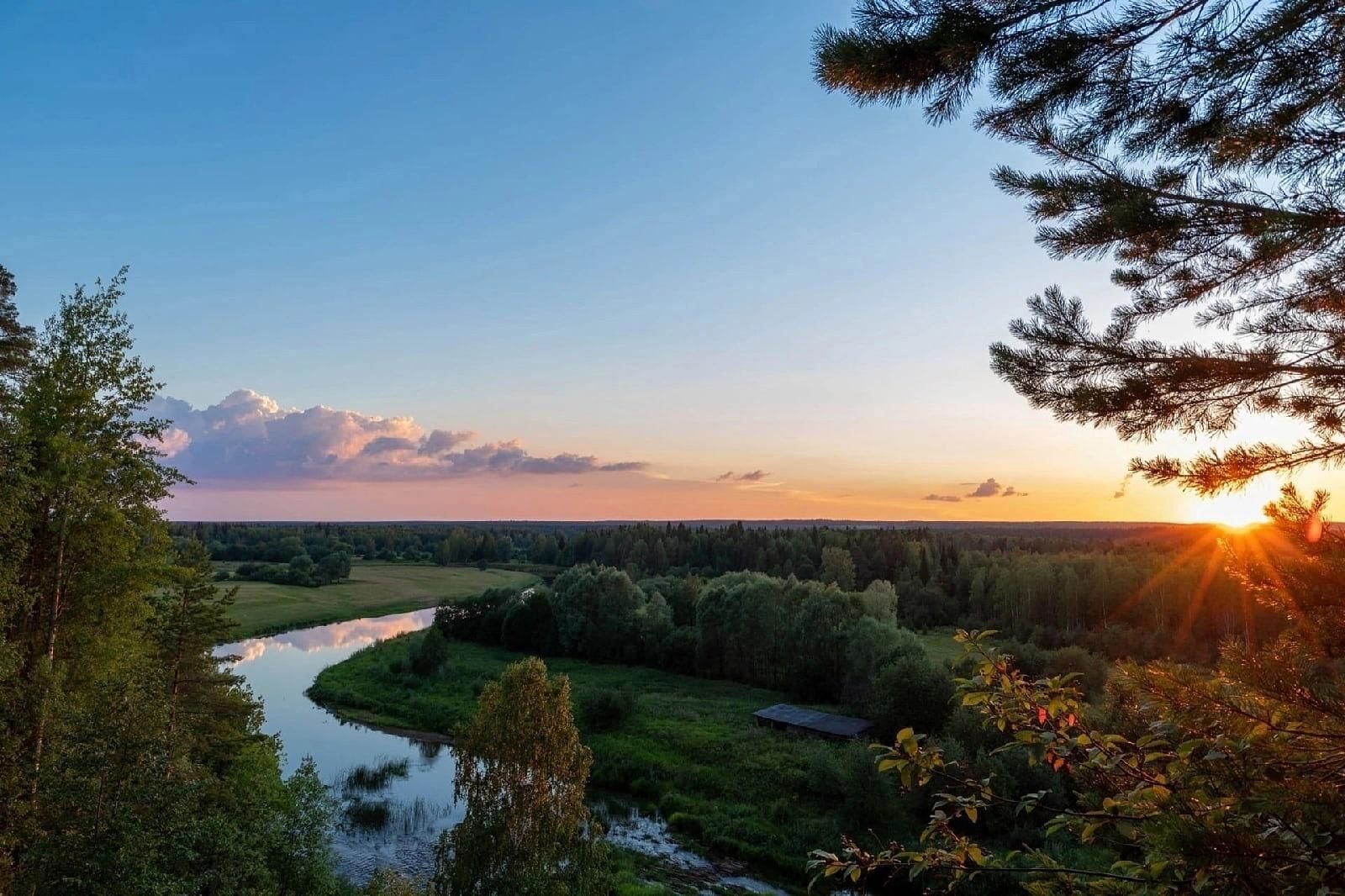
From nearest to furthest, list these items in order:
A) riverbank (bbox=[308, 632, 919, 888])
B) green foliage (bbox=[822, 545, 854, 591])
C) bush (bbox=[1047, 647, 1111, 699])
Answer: riverbank (bbox=[308, 632, 919, 888]) → bush (bbox=[1047, 647, 1111, 699]) → green foliage (bbox=[822, 545, 854, 591])

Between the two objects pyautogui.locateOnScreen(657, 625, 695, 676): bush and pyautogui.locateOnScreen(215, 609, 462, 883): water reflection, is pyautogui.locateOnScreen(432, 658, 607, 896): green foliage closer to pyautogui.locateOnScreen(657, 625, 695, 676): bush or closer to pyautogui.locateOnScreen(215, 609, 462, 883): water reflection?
pyautogui.locateOnScreen(215, 609, 462, 883): water reflection

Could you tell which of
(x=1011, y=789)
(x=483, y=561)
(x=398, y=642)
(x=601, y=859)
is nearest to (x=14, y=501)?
(x=601, y=859)

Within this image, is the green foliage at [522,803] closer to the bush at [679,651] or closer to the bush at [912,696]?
the bush at [912,696]

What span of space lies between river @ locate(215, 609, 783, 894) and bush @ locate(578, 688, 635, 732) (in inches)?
283

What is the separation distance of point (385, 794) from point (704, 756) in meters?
13.9

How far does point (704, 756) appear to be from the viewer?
113 feet

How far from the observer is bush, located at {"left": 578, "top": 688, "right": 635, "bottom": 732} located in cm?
3931

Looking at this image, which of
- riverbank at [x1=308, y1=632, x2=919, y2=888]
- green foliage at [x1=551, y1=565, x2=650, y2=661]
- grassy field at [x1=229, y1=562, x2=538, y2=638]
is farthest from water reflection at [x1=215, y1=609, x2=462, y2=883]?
green foliage at [x1=551, y1=565, x2=650, y2=661]

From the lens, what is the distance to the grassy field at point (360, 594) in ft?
243

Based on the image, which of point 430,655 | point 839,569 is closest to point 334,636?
point 430,655

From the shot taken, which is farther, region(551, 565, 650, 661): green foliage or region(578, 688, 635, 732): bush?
region(551, 565, 650, 661): green foliage

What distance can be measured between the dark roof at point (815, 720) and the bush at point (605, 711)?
7.21 metres

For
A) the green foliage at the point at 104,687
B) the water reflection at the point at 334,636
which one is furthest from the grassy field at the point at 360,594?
the green foliage at the point at 104,687

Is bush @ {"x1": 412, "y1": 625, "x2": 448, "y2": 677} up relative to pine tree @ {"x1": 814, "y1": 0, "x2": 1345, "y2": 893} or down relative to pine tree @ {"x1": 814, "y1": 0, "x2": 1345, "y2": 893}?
down
